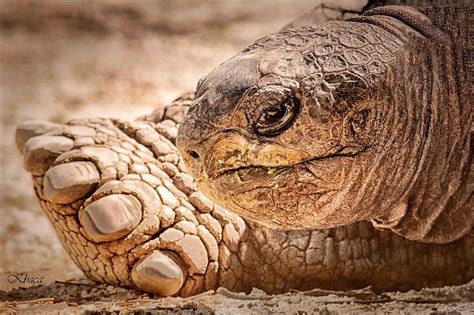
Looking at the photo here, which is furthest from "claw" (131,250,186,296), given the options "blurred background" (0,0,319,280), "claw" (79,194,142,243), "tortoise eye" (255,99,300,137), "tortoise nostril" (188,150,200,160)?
"blurred background" (0,0,319,280)

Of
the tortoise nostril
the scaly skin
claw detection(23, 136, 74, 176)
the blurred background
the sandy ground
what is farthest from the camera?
the blurred background

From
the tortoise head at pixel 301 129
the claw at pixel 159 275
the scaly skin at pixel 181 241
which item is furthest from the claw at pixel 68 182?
the tortoise head at pixel 301 129

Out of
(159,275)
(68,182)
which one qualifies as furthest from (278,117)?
(68,182)

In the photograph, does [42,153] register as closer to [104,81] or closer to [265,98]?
→ [265,98]

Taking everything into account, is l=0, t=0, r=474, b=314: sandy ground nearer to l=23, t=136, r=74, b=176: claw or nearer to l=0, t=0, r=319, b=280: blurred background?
l=0, t=0, r=319, b=280: blurred background

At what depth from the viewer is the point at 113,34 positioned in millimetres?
6113

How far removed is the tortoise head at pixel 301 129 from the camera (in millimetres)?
1975

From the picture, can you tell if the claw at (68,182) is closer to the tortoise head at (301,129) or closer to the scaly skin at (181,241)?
the scaly skin at (181,241)

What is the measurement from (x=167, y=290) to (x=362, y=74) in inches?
37.8

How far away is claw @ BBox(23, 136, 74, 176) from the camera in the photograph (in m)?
2.74

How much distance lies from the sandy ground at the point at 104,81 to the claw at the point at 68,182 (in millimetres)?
312

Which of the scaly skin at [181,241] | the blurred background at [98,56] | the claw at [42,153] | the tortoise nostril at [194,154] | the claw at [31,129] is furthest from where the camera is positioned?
the blurred background at [98,56]

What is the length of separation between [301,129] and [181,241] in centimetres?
83

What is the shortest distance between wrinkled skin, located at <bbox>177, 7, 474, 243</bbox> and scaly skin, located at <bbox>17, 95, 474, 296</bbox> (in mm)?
509
